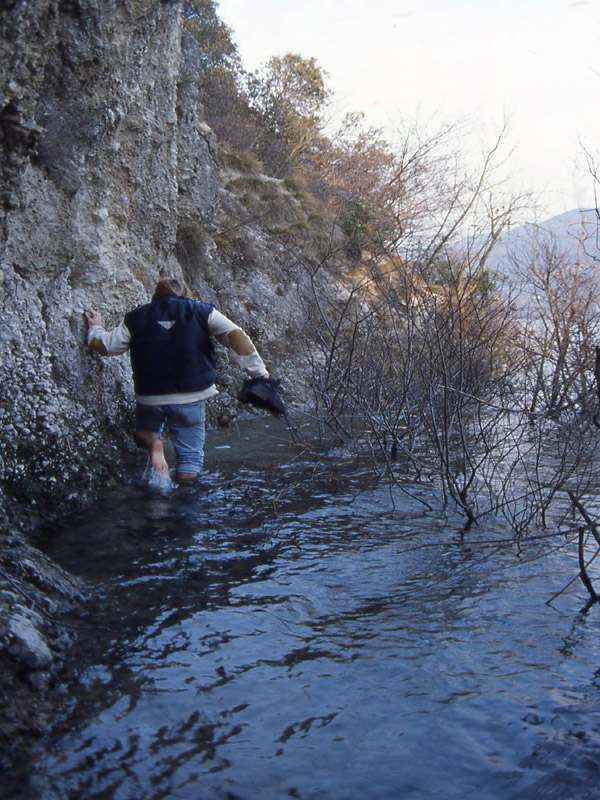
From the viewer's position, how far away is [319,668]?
338 centimetres

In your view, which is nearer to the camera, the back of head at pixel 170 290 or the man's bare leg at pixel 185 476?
the back of head at pixel 170 290

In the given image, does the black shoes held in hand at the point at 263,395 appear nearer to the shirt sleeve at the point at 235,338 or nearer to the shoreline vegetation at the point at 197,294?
the shirt sleeve at the point at 235,338

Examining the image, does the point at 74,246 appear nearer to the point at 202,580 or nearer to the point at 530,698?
the point at 202,580

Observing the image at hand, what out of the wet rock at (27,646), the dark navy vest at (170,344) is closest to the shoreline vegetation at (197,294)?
the wet rock at (27,646)

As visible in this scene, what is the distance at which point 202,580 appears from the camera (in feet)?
14.2

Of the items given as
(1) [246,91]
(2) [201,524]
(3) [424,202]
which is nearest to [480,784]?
(2) [201,524]

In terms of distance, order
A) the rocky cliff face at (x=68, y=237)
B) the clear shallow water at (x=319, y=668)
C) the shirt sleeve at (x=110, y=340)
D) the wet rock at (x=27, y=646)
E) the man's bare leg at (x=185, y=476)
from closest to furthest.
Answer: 1. the clear shallow water at (x=319, y=668)
2. the wet rock at (x=27, y=646)
3. the rocky cliff face at (x=68, y=237)
4. the shirt sleeve at (x=110, y=340)
5. the man's bare leg at (x=185, y=476)

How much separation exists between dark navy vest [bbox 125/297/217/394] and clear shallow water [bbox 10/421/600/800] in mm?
1198

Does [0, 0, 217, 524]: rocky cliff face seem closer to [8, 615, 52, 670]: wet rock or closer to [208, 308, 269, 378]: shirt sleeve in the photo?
[208, 308, 269, 378]: shirt sleeve

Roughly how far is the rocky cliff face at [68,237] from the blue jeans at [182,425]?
1.55ft

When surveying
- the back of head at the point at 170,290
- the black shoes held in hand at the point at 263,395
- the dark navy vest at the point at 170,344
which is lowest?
the black shoes held in hand at the point at 263,395

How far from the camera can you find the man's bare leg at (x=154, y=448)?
6.20 m

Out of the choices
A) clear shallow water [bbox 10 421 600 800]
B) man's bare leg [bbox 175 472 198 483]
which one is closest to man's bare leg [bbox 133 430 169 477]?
man's bare leg [bbox 175 472 198 483]

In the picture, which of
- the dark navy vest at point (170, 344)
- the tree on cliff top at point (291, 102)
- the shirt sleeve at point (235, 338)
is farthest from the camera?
the tree on cliff top at point (291, 102)
